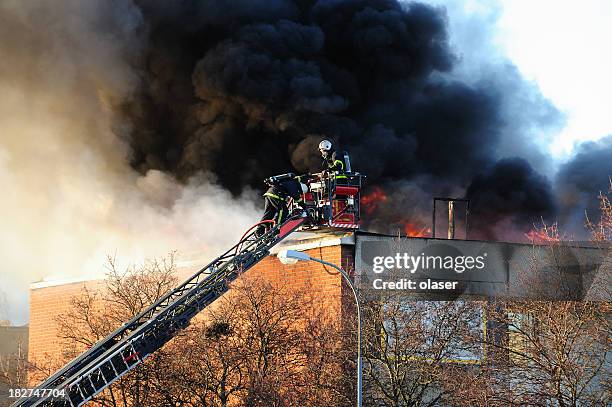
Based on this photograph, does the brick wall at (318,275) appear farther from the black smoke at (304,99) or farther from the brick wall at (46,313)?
the black smoke at (304,99)

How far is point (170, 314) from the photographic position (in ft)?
83.0

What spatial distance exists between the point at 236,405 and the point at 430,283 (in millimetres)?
6651

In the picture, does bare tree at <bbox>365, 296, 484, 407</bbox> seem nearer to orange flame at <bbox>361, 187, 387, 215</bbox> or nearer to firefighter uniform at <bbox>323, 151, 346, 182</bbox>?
firefighter uniform at <bbox>323, 151, 346, 182</bbox>

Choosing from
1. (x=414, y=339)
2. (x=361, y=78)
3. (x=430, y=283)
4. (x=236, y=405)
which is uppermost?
(x=361, y=78)

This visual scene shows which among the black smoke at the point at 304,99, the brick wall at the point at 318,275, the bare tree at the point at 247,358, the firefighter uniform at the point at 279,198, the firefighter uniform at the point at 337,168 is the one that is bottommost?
the bare tree at the point at 247,358

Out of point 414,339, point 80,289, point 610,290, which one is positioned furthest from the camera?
point 80,289

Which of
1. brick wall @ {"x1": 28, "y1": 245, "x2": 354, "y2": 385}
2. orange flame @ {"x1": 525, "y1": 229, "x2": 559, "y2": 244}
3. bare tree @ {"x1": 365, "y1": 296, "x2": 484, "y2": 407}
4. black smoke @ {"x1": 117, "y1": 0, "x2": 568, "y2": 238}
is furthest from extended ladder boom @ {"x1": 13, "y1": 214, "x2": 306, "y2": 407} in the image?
black smoke @ {"x1": 117, "y1": 0, "x2": 568, "y2": 238}

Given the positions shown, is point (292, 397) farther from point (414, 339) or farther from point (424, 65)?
point (424, 65)

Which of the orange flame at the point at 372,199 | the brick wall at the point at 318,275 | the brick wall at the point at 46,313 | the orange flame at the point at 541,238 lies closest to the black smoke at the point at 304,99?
the orange flame at the point at 372,199

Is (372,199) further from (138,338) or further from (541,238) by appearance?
(138,338)

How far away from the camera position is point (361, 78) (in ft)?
139

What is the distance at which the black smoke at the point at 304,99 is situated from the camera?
3941 centimetres

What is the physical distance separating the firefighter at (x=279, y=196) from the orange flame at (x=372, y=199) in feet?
38.3

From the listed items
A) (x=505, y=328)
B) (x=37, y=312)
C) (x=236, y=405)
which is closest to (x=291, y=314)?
(x=236, y=405)
